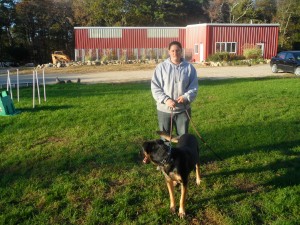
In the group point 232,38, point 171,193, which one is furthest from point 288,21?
point 171,193

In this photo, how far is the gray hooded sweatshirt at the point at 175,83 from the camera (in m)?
4.10

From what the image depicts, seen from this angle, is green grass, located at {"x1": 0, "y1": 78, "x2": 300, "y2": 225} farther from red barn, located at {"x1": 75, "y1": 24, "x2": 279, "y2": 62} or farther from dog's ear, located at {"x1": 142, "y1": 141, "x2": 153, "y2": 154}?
red barn, located at {"x1": 75, "y1": 24, "x2": 279, "y2": 62}

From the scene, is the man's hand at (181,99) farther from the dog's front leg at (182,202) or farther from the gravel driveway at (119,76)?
the gravel driveway at (119,76)

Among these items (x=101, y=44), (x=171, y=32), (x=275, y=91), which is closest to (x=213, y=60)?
(x=171, y=32)

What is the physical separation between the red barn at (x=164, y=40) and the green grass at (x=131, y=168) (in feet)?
76.1

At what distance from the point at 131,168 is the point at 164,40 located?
29699mm

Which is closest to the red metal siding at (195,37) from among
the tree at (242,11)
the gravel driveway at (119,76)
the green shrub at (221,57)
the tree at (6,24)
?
the green shrub at (221,57)

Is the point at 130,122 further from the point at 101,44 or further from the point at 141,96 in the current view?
the point at 101,44

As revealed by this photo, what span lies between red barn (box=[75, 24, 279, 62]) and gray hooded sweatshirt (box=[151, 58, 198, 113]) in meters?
27.4

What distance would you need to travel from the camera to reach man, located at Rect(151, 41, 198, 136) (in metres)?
4.06

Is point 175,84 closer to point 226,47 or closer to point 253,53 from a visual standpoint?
point 253,53

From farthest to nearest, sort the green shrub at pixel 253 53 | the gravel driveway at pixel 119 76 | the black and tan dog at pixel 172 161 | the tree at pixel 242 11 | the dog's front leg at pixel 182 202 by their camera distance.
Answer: the tree at pixel 242 11, the green shrub at pixel 253 53, the gravel driveway at pixel 119 76, the dog's front leg at pixel 182 202, the black and tan dog at pixel 172 161

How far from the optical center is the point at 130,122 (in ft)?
24.2

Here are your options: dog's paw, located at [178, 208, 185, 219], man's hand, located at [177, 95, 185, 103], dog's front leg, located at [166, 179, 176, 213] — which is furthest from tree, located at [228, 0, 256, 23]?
dog's paw, located at [178, 208, 185, 219]
